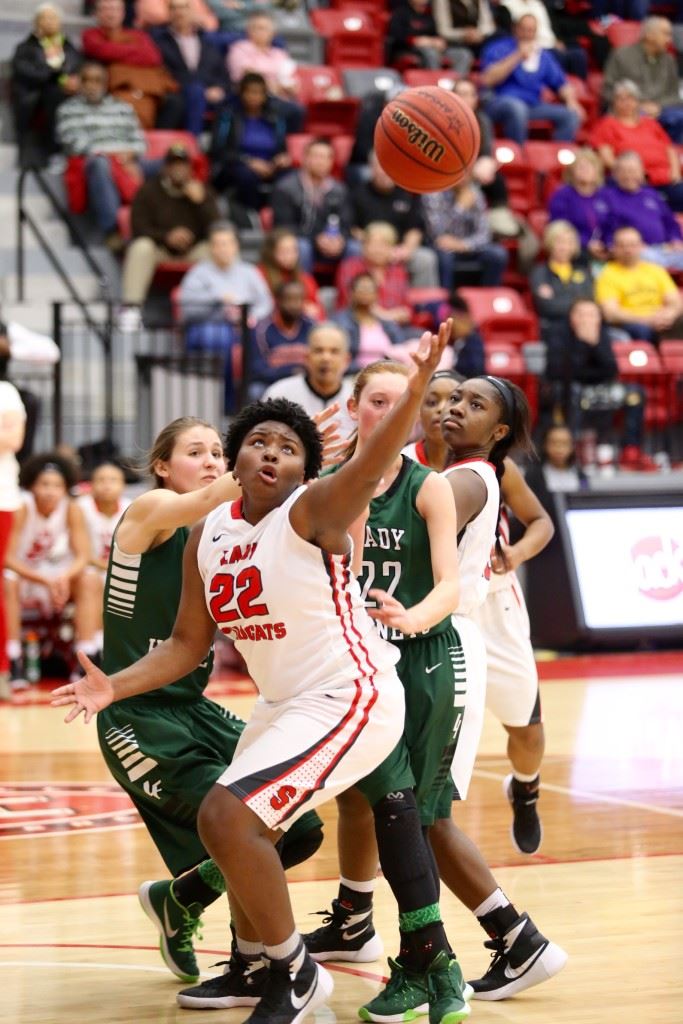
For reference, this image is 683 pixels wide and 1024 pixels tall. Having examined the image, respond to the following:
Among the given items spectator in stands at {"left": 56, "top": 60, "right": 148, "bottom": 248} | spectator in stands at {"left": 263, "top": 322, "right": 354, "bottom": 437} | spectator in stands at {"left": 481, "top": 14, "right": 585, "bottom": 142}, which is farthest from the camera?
spectator in stands at {"left": 481, "top": 14, "right": 585, "bottom": 142}

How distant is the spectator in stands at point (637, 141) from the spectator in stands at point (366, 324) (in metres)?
4.30

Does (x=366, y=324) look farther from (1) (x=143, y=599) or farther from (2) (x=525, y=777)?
(1) (x=143, y=599)

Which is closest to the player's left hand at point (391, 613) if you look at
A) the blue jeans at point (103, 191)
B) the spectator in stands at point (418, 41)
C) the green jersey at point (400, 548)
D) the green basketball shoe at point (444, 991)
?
the green jersey at point (400, 548)

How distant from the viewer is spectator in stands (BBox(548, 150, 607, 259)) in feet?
47.9

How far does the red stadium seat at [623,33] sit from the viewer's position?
17203mm

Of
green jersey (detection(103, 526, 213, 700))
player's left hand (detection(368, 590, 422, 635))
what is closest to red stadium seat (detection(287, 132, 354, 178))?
green jersey (detection(103, 526, 213, 700))

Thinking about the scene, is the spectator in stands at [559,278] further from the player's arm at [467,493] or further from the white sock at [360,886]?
the white sock at [360,886]

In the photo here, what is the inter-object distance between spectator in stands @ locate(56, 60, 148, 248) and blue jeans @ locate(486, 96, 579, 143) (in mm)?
3660

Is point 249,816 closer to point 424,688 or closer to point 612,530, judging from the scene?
point 424,688

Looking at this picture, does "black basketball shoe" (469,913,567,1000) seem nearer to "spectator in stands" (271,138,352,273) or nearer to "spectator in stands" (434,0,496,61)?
"spectator in stands" (271,138,352,273)

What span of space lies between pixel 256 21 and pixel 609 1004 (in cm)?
1138

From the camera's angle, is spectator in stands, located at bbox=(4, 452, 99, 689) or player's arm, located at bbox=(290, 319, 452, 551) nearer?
player's arm, located at bbox=(290, 319, 452, 551)

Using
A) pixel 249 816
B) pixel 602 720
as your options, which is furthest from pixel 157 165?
pixel 249 816

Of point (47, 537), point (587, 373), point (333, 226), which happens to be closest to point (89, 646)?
point (47, 537)
